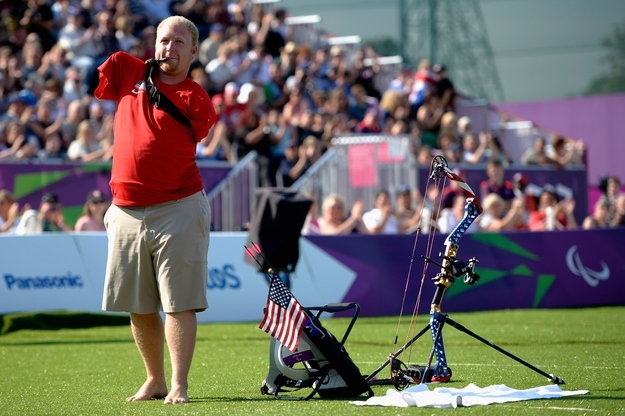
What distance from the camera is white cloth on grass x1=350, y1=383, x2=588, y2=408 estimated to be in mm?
6723

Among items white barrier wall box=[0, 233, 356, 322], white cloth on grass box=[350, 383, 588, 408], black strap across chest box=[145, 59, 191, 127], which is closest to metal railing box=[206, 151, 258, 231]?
white barrier wall box=[0, 233, 356, 322]

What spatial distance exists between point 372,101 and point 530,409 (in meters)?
18.3

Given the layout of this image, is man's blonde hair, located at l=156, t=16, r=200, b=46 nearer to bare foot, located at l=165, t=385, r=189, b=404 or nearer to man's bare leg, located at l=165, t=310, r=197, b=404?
man's bare leg, located at l=165, t=310, r=197, b=404

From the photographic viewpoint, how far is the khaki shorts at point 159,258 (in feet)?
23.3

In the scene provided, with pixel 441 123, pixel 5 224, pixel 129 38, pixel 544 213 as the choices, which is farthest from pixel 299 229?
pixel 441 123

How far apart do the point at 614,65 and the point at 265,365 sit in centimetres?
2372

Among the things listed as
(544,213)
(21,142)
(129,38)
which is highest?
(129,38)

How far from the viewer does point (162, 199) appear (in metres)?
7.16

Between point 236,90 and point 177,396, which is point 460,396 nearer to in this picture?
point 177,396

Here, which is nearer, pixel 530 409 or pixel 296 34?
pixel 530 409

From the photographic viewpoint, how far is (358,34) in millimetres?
33188

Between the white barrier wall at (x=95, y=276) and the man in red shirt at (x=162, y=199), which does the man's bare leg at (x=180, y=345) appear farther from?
the white barrier wall at (x=95, y=276)

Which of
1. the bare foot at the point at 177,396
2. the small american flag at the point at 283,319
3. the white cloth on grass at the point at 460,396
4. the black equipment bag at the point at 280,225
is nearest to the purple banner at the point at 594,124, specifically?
the black equipment bag at the point at 280,225

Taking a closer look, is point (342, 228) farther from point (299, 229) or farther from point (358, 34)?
point (358, 34)
